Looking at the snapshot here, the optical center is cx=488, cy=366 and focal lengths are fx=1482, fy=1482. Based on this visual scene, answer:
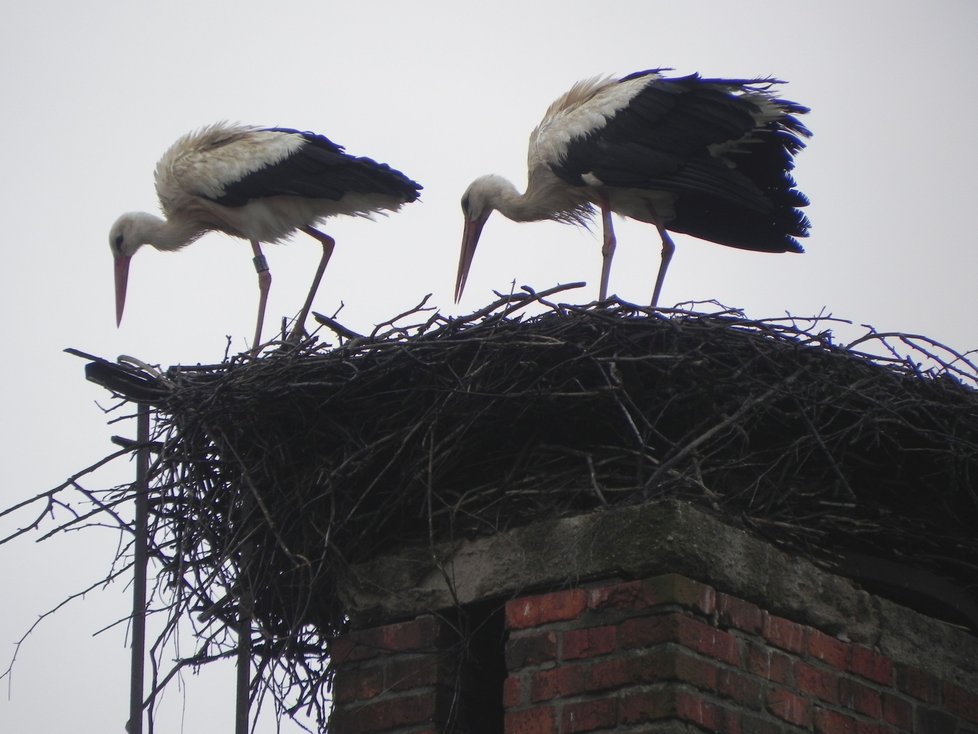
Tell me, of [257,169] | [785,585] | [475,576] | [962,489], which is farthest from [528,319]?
[257,169]

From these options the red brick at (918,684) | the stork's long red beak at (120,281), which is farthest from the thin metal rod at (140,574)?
the stork's long red beak at (120,281)

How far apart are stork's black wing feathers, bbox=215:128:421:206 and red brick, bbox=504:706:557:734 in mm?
3885

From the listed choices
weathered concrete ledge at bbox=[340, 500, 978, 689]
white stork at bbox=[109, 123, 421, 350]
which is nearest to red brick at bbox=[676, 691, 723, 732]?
weathered concrete ledge at bbox=[340, 500, 978, 689]

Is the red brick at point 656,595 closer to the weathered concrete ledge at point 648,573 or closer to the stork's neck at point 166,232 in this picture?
the weathered concrete ledge at point 648,573

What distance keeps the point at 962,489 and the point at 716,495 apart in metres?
1.13

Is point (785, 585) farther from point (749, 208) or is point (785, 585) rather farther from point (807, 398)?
point (749, 208)

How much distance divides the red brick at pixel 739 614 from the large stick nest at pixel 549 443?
10.2 inches

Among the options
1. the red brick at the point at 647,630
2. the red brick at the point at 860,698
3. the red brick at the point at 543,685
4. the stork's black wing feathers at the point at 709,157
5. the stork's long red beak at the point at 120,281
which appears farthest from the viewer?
the stork's long red beak at the point at 120,281

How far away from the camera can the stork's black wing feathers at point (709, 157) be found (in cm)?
647

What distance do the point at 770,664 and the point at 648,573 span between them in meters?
0.42

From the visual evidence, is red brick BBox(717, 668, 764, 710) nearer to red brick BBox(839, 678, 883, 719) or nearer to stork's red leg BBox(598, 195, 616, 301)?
red brick BBox(839, 678, 883, 719)

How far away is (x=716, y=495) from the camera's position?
4082mm

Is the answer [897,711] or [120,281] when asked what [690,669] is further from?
[120,281]

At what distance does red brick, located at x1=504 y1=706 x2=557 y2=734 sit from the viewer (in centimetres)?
380
